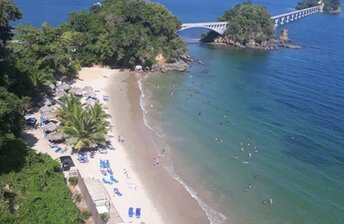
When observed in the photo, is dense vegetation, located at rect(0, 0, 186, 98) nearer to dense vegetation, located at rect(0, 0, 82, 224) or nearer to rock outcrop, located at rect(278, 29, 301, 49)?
dense vegetation, located at rect(0, 0, 82, 224)

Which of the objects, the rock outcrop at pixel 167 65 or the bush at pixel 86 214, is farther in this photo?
the rock outcrop at pixel 167 65

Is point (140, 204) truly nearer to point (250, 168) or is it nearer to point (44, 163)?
point (44, 163)

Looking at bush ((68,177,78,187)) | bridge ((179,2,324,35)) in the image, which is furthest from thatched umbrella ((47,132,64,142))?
bridge ((179,2,324,35))

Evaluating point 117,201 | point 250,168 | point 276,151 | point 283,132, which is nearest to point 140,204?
point 117,201

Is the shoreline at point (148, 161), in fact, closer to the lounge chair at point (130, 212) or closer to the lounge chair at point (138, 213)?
the lounge chair at point (138, 213)

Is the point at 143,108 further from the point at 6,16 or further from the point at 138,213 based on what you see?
the point at 138,213

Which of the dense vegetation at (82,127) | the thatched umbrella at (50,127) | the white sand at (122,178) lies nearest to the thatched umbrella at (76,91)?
the white sand at (122,178)
